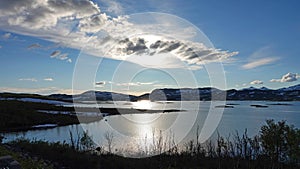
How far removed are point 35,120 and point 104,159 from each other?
27924 mm

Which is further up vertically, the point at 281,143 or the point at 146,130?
the point at 281,143

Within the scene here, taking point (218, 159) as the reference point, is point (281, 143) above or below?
above

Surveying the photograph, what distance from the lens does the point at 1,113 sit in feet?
119

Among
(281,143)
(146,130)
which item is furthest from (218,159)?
(146,130)

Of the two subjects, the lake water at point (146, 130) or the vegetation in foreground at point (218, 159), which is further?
the lake water at point (146, 130)

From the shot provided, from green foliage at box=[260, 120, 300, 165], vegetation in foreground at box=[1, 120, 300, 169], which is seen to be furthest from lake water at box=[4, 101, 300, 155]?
green foliage at box=[260, 120, 300, 165]

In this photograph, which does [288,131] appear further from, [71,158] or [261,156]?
[71,158]

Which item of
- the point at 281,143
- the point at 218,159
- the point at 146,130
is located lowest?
the point at 146,130

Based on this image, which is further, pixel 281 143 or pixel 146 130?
pixel 146 130

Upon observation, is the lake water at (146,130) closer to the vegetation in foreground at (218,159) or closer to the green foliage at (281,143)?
the vegetation in foreground at (218,159)

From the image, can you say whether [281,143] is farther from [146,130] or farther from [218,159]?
[146,130]

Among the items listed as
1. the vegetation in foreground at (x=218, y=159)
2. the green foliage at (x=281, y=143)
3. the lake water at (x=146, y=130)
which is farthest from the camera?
the lake water at (x=146, y=130)

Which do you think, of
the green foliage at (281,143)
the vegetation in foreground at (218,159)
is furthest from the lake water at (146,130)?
the green foliage at (281,143)

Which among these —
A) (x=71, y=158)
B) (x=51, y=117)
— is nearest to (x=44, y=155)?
(x=71, y=158)
